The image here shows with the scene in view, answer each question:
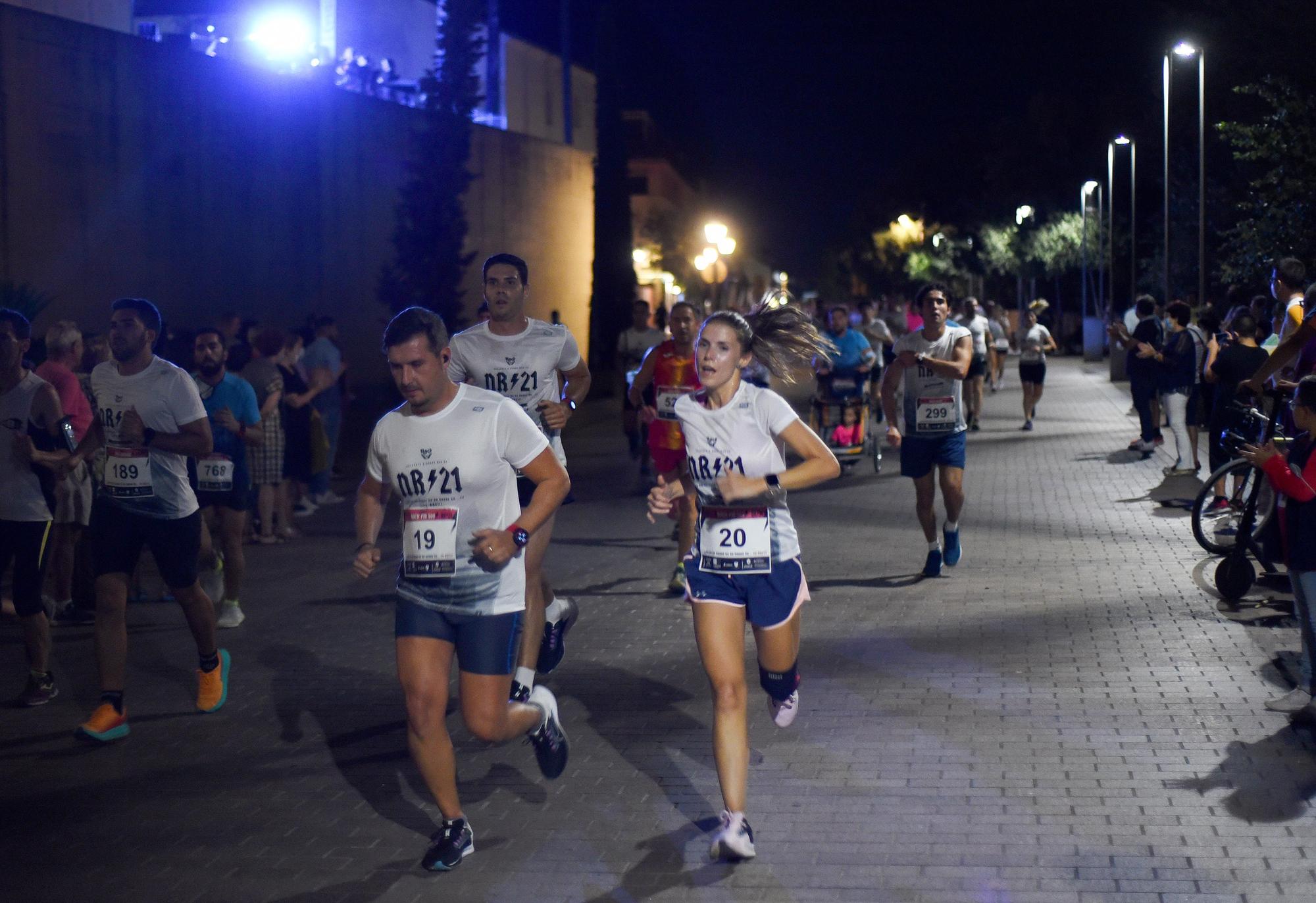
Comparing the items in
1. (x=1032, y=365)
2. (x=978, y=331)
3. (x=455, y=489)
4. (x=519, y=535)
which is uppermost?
(x=978, y=331)

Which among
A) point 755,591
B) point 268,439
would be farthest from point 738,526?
point 268,439

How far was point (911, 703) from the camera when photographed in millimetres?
7250

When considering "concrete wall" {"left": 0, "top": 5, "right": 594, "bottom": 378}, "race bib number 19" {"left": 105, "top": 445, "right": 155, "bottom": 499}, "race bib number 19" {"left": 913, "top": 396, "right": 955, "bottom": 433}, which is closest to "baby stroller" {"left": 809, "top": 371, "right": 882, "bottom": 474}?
"race bib number 19" {"left": 913, "top": 396, "right": 955, "bottom": 433}

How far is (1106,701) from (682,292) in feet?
194

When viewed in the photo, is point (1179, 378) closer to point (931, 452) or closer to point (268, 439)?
point (931, 452)

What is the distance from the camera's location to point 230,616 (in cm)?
975

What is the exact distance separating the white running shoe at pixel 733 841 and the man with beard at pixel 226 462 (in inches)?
198

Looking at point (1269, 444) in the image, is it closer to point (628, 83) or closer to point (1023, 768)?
point (1023, 768)

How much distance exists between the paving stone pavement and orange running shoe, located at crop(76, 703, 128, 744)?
78 mm

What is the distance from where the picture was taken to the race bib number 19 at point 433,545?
5.14 metres

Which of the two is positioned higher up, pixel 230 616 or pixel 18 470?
pixel 18 470

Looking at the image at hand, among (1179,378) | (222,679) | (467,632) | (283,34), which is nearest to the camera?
(467,632)

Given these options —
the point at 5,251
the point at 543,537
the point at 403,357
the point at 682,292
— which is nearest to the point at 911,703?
the point at 543,537

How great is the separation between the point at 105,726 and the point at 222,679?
2.46 ft
